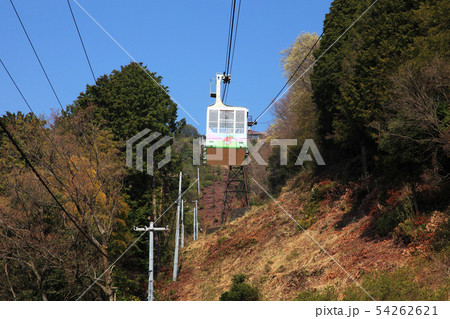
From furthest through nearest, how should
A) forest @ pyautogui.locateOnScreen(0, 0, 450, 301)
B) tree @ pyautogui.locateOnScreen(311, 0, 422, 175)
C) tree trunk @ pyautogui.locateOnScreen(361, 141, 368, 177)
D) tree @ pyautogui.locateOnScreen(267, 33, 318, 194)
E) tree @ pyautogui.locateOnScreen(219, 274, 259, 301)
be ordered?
tree @ pyautogui.locateOnScreen(267, 33, 318, 194) < tree trunk @ pyautogui.locateOnScreen(361, 141, 368, 177) < tree @ pyautogui.locateOnScreen(311, 0, 422, 175) < tree @ pyautogui.locateOnScreen(219, 274, 259, 301) < forest @ pyautogui.locateOnScreen(0, 0, 450, 301)

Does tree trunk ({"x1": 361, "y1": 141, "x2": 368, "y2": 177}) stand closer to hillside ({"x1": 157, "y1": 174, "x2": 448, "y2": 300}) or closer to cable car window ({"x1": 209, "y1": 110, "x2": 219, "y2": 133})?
hillside ({"x1": 157, "y1": 174, "x2": 448, "y2": 300})

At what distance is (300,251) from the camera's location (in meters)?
31.8

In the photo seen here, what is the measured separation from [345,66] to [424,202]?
40.0ft

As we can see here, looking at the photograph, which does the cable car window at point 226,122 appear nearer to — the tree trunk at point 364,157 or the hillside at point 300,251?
the hillside at point 300,251

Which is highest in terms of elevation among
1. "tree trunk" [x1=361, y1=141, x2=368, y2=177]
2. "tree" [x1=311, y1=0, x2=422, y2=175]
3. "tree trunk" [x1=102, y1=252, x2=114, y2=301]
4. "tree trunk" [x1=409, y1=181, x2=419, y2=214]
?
"tree" [x1=311, y1=0, x2=422, y2=175]

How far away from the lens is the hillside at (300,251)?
2373 centimetres

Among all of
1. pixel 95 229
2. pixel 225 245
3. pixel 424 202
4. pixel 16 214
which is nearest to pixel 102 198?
pixel 95 229

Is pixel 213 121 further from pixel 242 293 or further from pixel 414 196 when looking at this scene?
pixel 414 196

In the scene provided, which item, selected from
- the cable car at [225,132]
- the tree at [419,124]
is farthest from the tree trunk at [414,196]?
the cable car at [225,132]

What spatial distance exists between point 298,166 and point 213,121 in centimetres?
1832

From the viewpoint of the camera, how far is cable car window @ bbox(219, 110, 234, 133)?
1222 inches

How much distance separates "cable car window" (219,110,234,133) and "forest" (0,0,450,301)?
644cm

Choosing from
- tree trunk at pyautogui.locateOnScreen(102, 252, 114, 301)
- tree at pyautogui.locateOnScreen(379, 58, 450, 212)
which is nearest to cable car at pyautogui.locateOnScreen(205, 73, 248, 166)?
tree trunk at pyautogui.locateOnScreen(102, 252, 114, 301)

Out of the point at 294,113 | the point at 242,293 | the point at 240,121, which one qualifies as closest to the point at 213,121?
the point at 240,121
